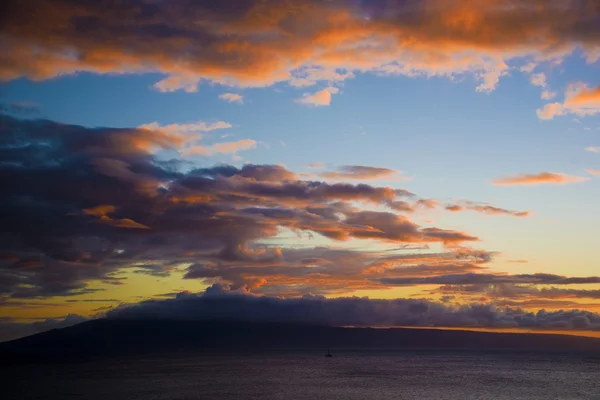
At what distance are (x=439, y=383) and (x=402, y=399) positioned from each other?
4983 cm

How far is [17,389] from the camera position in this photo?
155 metres

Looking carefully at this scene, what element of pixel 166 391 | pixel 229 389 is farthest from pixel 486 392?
pixel 166 391

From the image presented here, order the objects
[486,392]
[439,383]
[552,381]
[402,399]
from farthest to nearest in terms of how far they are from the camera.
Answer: [552,381]
[439,383]
[486,392]
[402,399]

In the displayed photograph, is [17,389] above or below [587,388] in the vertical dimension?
above

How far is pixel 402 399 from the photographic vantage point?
133m

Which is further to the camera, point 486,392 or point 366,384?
point 366,384

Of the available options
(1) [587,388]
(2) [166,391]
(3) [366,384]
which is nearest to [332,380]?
(3) [366,384]

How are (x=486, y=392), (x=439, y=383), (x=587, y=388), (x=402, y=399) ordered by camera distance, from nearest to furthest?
(x=402, y=399) → (x=486, y=392) → (x=587, y=388) → (x=439, y=383)

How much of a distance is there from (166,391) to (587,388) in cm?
11825

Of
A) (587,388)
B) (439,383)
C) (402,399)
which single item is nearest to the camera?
(402,399)

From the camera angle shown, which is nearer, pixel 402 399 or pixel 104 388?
pixel 402 399

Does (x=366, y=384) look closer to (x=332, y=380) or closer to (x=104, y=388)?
(x=332, y=380)

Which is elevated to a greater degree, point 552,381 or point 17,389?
point 17,389

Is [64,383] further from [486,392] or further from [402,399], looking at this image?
[486,392]
